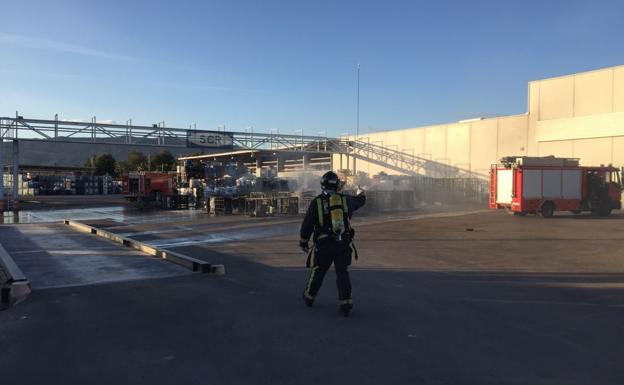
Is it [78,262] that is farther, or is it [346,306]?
[78,262]

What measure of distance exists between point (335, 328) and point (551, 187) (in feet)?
73.8

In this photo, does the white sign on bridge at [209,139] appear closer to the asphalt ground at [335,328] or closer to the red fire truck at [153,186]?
the red fire truck at [153,186]

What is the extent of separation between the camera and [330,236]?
6.55 metres

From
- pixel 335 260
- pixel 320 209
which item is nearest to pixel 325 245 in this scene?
pixel 335 260

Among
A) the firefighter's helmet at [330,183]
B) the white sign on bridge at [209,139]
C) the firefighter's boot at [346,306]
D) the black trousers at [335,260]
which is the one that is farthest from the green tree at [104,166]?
the firefighter's boot at [346,306]

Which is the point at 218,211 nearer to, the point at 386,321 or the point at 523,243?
the point at 523,243

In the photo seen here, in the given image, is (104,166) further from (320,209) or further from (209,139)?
(320,209)

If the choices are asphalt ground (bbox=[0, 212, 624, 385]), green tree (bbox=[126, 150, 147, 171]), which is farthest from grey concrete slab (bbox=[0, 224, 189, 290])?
green tree (bbox=[126, 150, 147, 171])

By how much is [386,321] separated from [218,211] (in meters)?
23.4

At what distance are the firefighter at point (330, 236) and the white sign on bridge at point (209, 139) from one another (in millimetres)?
30178

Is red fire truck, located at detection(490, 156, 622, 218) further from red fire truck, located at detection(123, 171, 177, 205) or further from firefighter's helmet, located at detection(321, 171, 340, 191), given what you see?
red fire truck, located at detection(123, 171, 177, 205)

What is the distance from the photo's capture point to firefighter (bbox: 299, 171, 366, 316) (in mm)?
6509

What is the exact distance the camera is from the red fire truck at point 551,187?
24453mm

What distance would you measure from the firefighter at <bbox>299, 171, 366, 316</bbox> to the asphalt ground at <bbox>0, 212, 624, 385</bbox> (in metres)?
0.41
